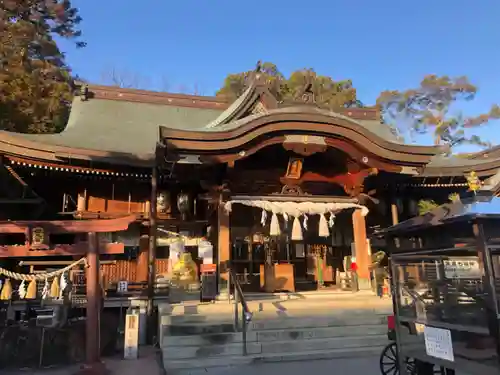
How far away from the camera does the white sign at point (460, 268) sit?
4.68 meters

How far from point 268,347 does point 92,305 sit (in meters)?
3.22

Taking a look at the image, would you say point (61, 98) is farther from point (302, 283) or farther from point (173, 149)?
point (302, 283)

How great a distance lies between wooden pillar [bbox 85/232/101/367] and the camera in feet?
22.3

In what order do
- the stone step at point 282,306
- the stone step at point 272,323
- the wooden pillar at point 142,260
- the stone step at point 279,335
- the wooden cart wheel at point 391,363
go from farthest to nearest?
1. the wooden pillar at point 142,260
2. the stone step at point 282,306
3. the stone step at point 272,323
4. the stone step at point 279,335
5. the wooden cart wheel at point 391,363

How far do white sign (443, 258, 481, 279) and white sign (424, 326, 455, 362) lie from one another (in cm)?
72

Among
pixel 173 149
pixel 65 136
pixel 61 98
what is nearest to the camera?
pixel 173 149

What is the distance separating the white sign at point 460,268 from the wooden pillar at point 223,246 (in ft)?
19.0

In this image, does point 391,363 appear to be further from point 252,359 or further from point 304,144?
point 304,144

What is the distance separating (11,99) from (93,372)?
42.2 ft

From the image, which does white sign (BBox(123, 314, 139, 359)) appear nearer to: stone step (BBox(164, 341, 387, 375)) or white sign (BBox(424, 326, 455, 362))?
stone step (BBox(164, 341, 387, 375))

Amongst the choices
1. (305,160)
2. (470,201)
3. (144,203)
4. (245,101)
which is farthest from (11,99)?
(470,201)

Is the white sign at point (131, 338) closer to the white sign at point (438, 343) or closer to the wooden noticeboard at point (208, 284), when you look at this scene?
the wooden noticeboard at point (208, 284)

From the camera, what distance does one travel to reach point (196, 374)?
6.46 meters

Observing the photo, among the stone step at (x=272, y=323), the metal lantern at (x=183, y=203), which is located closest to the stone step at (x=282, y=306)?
the stone step at (x=272, y=323)
